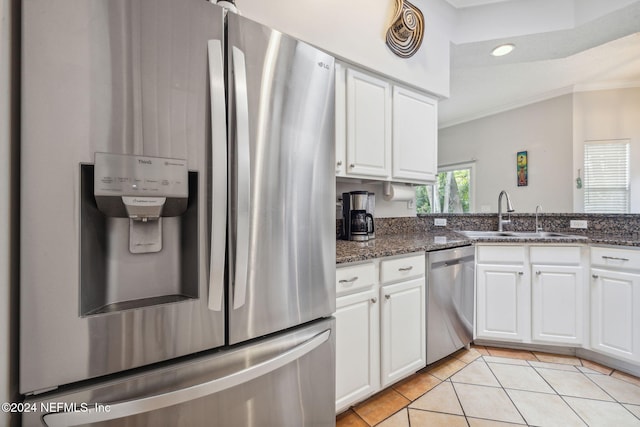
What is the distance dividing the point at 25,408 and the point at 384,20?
2466mm

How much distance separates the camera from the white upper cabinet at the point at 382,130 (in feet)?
5.86

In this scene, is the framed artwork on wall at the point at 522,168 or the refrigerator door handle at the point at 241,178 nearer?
the refrigerator door handle at the point at 241,178

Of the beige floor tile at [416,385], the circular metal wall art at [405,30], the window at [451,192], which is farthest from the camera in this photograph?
the window at [451,192]

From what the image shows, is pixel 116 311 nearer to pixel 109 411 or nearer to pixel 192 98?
pixel 109 411

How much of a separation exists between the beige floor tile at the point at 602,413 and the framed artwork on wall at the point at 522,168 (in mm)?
3473

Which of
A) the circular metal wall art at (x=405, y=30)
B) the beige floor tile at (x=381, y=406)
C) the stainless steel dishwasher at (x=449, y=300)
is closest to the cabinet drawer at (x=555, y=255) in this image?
the stainless steel dishwasher at (x=449, y=300)

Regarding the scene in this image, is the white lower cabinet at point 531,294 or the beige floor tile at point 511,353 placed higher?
the white lower cabinet at point 531,294

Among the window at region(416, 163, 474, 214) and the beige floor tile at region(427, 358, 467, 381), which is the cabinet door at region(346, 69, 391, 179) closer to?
the beige floor tile at region(427, 358, 467, 381)

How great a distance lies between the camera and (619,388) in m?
1.72

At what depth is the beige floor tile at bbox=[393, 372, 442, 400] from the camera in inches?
66.5

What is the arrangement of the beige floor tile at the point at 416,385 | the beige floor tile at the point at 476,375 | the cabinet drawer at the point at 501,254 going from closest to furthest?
the beige floor tile at the point at 416,385 < the beige floor tile at the point at 476,375 < the cabinet drawer at the point at 501,254

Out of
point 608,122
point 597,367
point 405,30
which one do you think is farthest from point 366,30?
point 608,122

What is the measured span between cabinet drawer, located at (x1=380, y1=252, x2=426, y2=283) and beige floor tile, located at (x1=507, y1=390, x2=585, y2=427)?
0.89m

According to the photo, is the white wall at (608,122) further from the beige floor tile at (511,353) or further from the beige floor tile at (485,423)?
the beige floor tile at (485,423)
